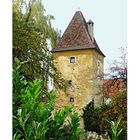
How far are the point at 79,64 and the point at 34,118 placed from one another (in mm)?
819

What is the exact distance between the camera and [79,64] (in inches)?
63.8

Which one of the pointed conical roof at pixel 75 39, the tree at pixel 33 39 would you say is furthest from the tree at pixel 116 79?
the tree at pixel 33 39

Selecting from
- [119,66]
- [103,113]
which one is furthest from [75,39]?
[103,113]

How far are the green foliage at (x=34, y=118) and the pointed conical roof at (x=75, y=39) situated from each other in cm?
62

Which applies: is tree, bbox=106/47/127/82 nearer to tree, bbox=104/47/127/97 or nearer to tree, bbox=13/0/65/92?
tree, bbox=104/47/127/97

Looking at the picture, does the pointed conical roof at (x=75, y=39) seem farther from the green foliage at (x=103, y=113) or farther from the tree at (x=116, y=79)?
the green foliage at (x=103, y=113)

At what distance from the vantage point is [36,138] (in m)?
0.77

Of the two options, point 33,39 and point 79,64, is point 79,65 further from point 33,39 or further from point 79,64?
point 33,39

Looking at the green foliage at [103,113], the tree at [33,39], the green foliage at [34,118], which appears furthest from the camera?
the tree at [33,39]

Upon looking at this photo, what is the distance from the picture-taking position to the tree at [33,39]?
169 cm

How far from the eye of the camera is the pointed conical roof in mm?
1496

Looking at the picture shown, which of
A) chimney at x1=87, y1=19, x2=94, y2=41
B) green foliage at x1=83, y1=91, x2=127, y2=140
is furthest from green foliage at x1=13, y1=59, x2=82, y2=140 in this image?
chimney at x1=87, y1=19, x2=94, y2=41
